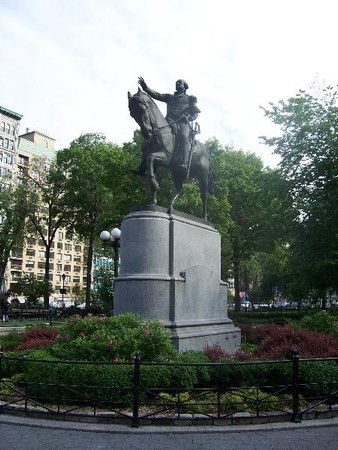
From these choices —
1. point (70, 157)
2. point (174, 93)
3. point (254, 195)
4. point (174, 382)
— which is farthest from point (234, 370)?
point (70, 157)

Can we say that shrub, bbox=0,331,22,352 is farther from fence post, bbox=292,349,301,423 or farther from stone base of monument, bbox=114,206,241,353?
fence post, bbox=292,349,301,423

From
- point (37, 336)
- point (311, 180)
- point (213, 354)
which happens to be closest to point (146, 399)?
point (213, 354)

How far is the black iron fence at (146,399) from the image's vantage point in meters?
8.36

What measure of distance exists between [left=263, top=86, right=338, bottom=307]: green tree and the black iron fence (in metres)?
21.8

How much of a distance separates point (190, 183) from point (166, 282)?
2543cm

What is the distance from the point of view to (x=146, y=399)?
30.8 ft

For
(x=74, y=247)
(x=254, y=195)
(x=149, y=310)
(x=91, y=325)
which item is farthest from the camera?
(x=74, y=247)

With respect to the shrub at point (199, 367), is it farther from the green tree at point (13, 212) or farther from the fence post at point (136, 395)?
the green tree at point (13, 212)

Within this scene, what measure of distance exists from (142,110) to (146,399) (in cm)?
838

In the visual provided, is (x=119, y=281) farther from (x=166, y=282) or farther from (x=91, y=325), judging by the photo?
(x=91, y=325)

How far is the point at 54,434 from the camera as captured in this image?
775cm

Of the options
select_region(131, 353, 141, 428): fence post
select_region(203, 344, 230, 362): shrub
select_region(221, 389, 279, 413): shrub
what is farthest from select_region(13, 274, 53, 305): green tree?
select_region(131, 353, 141, 428): fence post

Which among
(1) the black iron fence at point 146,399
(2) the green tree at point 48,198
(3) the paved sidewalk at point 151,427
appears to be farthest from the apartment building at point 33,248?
(3) the paved sidewalk at point 151,427

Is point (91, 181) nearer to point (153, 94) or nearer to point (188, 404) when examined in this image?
point (153, 94)
